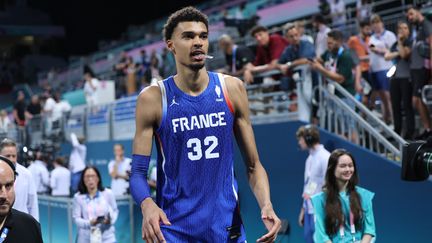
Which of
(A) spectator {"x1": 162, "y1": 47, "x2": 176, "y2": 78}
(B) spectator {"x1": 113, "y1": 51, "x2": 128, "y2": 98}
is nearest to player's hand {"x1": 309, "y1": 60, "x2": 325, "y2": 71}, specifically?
(A) spectator {"x1": 162, "y1": 47, "x2": 176, "y2": 78}

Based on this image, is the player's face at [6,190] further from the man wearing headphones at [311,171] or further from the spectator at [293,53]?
the spectator at [293,53]

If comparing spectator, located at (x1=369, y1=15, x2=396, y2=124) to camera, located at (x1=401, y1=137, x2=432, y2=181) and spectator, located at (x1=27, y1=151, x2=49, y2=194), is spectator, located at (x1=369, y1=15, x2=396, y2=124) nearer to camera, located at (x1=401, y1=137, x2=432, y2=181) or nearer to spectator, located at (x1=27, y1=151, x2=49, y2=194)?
camera, located at (x1=401, y1=137, x2=432, y2=181)

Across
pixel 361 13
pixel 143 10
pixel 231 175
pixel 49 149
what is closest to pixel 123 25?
pixel 143 10

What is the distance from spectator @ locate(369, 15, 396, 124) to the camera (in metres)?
10.3

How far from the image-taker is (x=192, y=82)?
4.30 m

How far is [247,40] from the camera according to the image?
50.3ft

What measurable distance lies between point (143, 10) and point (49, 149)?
78.6 feet

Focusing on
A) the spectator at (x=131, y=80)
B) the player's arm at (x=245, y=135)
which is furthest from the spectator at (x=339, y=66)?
the spectator at (x=131, y=80)

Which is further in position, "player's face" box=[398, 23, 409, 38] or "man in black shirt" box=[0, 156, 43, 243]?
"player's face" box=[398, 23, 409, 38]

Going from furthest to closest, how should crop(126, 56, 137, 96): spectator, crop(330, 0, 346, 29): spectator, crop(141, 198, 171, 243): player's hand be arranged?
crop(126, 56, 137, 96): spectator < crop(330, 0, 346, 29): spectator < crop(141, 198, 171, 243): player's hand

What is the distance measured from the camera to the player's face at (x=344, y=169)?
266 inches

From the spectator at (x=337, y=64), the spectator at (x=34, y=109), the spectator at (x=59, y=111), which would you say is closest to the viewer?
the spectator at (x=337, y=64)

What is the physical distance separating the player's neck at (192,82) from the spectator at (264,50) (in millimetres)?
6506

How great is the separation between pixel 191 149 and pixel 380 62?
22.1 feet
